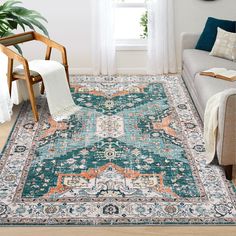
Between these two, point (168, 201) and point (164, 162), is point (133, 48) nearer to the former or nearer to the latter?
point (164, 162)

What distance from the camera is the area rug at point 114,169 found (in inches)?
118

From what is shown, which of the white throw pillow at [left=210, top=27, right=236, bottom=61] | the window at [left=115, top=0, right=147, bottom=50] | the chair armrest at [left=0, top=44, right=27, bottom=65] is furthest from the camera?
the window at [left=115, top=0, right=147, bottom=50]

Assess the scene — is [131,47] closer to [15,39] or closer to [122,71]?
[122,71]

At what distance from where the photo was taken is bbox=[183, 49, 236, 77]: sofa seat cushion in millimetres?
4680

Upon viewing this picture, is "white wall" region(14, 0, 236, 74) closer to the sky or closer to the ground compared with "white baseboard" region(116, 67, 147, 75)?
closer to the sky

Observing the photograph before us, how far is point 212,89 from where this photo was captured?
4.02 metres

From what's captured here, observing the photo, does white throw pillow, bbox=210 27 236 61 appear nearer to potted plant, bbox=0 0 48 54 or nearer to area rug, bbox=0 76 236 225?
area rug, bbox=0 76 236 225

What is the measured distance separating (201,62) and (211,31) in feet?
2.02

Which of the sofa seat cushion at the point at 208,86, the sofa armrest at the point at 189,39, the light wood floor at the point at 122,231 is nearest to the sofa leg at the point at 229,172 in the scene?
the light wood floor at the point at 122,231

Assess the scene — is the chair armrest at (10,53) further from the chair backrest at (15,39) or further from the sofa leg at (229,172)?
the sofa leg at (229,172)

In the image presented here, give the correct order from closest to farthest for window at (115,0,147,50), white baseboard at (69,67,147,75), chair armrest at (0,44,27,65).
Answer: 1. chair armrest at (0,44,27,65)
2. window at (115,0,147,50)
3. white baseboard at (69,67,147,75)

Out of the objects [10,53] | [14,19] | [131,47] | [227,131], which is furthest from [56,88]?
[227,131]

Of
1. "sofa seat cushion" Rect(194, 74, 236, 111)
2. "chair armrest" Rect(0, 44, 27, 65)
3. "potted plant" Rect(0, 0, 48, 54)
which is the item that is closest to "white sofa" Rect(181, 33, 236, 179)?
"sofa seat cushion" Rect(194, 74, 236, 111)

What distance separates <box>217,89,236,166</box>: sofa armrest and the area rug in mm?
182
